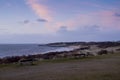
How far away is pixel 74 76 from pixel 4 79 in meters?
4.28

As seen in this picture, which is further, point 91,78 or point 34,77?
point 34,77

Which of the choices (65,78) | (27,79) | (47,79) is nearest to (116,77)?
(65,78)

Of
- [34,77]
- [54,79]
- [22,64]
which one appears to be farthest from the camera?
[22,64]

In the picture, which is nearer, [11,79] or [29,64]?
[11,79]

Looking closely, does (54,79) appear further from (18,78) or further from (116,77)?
(116,77)

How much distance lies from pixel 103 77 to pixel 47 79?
3.25 meters

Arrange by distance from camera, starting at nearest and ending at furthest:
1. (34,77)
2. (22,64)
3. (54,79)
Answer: (54,79) < (34,77) < (22,64)

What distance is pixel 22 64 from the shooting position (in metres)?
23.5

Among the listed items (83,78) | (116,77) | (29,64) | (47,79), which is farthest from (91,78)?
(29,64)

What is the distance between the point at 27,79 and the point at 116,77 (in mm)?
5169

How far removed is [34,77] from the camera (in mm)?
16125

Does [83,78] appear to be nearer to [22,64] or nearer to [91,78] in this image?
[91,78]

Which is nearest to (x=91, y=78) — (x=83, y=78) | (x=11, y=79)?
(x=83, y=78)

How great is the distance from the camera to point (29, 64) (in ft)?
77.4
